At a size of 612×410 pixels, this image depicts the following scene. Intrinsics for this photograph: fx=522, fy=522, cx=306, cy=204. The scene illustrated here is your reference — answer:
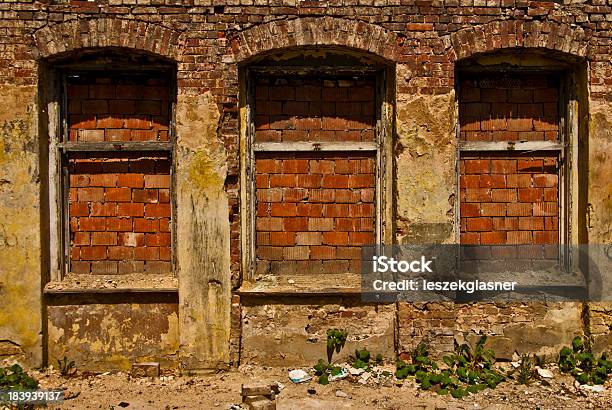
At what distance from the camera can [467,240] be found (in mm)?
5141

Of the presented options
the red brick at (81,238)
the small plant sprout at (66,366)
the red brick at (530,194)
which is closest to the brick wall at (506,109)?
the red brick at (530,194)

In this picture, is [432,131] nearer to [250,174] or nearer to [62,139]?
[250,174]

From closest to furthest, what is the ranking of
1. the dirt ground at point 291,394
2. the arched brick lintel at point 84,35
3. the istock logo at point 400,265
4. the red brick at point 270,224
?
1. the dirt ground at point 291,394
2. the arched brick lintel at point 84,35
3. the istock logo at point 400,265
4. the red brick at point 270,224

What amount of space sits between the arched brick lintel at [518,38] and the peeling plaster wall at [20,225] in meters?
3.93

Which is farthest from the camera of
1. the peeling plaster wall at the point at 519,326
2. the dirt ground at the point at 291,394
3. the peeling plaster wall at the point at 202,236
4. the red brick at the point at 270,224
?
the red brick at the point at 270,224

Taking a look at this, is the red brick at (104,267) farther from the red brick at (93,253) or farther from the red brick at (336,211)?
the red brick at (336,211)

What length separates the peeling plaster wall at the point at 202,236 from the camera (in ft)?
15.7

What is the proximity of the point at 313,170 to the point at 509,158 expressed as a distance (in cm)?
193

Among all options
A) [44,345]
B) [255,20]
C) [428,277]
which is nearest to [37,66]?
[255,20]

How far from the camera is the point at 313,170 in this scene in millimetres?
5105

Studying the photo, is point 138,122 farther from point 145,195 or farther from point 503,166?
point 503,166

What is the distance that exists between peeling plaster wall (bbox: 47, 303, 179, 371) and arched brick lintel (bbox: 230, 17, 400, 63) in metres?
2.53

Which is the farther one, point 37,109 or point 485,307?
point 485,307

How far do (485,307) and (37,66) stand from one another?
15.6 feet
